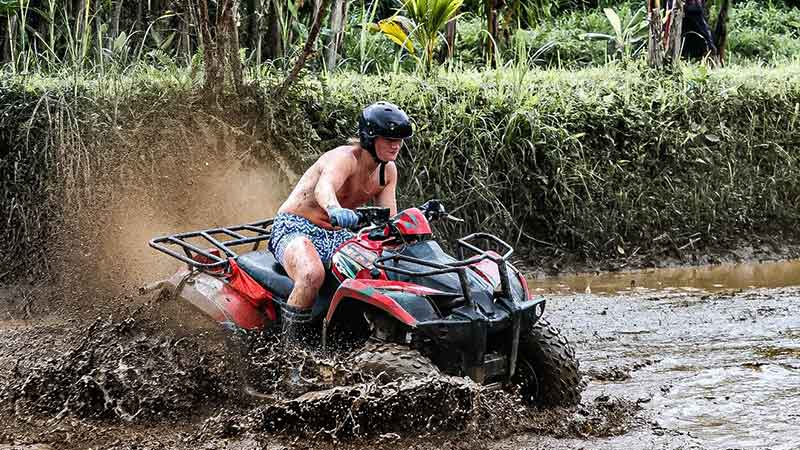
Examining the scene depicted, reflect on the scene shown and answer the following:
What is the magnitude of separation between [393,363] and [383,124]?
4.36ft

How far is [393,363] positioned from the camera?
4.91m

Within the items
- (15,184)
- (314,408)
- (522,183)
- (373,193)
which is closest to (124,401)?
(314,408)

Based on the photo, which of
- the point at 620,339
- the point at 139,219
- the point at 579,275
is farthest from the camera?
the point at 579,275

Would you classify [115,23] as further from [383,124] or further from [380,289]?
[380,289]

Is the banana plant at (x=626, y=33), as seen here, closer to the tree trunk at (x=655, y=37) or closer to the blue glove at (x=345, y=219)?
the tree trunk at (x=655, y=37)

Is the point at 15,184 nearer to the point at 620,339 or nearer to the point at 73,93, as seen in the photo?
the point at 73,93

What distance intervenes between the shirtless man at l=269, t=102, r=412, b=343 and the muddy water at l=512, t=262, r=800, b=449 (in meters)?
1.57

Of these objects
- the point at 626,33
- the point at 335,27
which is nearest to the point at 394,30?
the point at 335,27

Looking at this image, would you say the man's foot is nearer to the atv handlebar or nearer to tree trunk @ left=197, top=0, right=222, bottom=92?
the atv handlebar

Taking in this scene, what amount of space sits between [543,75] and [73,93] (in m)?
5.08

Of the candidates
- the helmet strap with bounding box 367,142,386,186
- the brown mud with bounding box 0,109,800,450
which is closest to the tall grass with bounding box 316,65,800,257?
the brown mud with bounding box 0,109,800,450

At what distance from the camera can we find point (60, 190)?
29.4 feet

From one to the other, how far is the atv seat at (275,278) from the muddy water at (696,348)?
1.50m

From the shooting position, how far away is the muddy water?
17.6 feet
